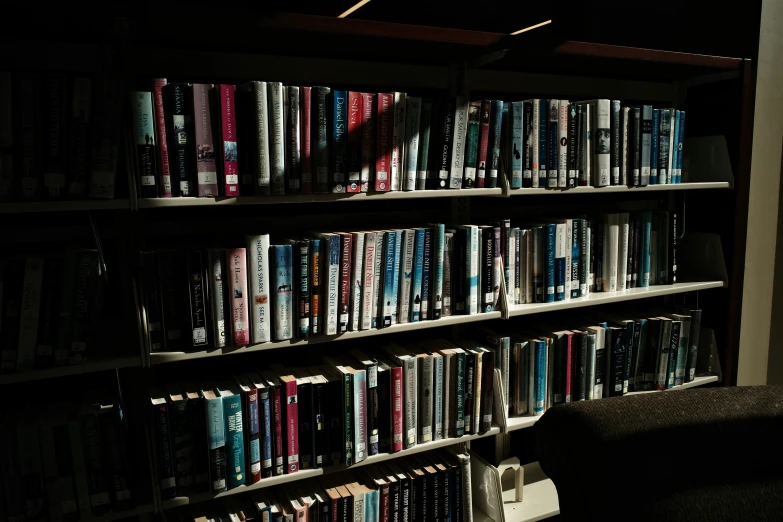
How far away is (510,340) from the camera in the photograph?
6.62ft

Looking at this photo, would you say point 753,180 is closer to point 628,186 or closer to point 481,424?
point 628,186

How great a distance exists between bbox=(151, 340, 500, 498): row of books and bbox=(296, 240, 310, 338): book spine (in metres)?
0.17

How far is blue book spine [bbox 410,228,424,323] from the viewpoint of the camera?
5.83ft

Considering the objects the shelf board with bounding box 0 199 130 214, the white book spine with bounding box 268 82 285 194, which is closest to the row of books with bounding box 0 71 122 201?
the shelf board with bounding box 0 199 130 214

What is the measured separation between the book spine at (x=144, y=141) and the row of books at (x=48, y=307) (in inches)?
7.9

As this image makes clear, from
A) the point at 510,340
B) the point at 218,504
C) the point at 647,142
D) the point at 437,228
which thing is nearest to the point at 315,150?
the point at 437,228

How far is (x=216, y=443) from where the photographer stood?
158 centimetres

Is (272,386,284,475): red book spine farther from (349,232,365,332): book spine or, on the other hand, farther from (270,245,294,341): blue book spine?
(349,232,365,332): book spine

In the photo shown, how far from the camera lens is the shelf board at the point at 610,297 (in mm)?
1944

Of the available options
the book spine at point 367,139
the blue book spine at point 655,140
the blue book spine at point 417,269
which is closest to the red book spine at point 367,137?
the book spine at point 367,139

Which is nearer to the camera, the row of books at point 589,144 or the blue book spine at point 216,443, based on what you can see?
the blue book spine at point 216,443

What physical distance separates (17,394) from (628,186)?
1990 millimetres

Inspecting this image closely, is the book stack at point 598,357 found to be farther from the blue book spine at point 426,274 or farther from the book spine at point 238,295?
the book spine at point 238,295

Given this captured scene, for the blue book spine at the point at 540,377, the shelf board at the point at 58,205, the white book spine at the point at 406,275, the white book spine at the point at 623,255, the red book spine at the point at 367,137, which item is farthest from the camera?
the white book spine at the point at 623,255
